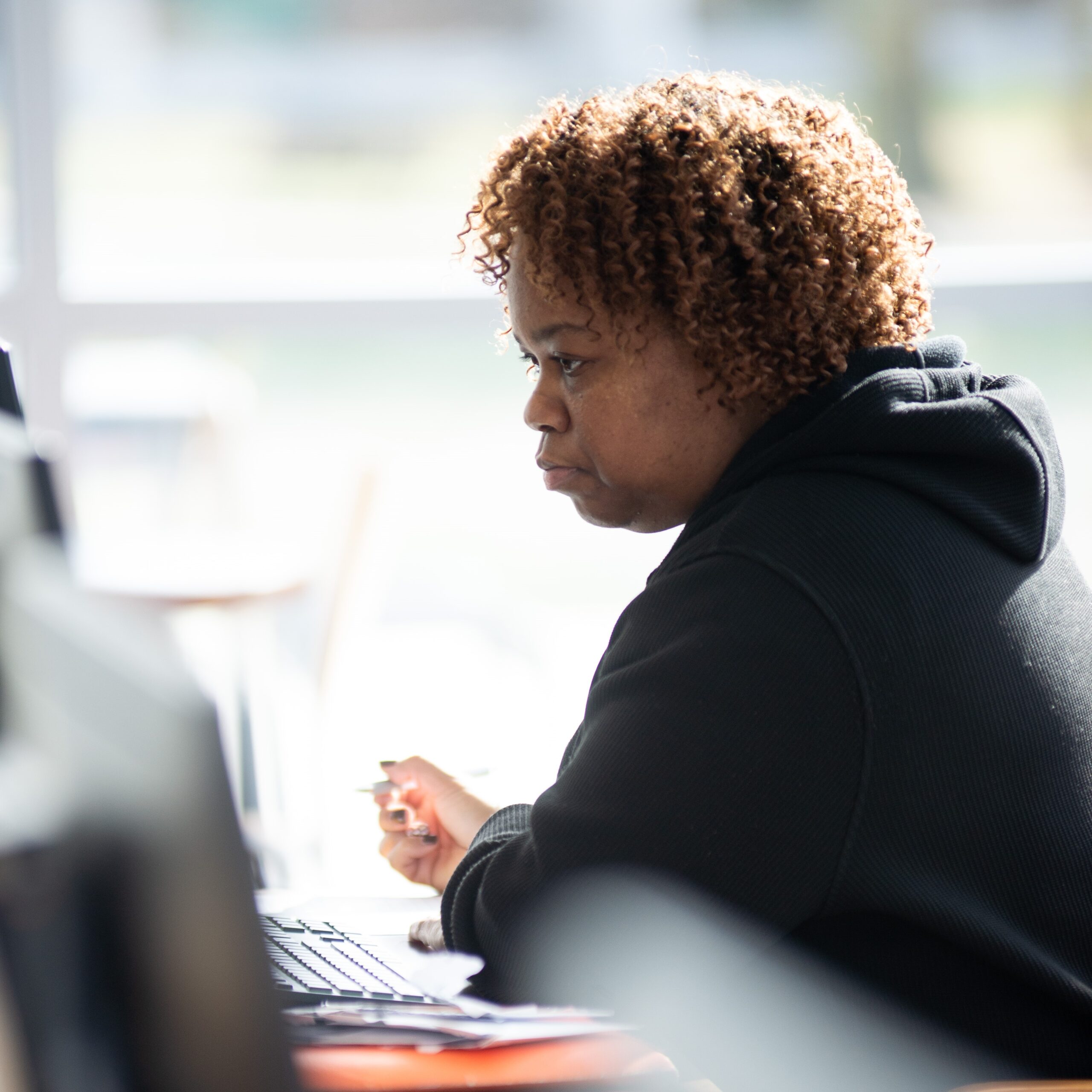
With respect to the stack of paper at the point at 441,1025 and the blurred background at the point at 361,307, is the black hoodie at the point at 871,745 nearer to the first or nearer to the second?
the stack of paper at the point at 441,1025

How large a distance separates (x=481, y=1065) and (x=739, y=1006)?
8.0 inches

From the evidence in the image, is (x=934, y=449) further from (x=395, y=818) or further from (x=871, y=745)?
(x=395, y=818)

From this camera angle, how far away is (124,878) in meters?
0.38

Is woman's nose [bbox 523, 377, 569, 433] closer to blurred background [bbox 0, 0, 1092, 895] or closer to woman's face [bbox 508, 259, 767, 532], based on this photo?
woman's face [bbox 508, 259, 767, 532]

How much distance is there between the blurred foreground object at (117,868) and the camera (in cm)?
38

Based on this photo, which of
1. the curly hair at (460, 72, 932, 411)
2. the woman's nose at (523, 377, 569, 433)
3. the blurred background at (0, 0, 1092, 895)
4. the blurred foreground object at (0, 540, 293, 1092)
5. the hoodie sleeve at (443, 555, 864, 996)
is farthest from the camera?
the blurred background at (0, 0, 1092, 895)

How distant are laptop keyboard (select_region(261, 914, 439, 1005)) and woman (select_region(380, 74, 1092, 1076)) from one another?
68 mm

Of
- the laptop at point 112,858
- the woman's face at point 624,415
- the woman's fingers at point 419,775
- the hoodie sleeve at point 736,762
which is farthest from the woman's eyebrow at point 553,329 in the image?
the laptop at point 112,858

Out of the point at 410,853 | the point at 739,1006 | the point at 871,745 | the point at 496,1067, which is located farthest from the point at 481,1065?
the point at 410,853

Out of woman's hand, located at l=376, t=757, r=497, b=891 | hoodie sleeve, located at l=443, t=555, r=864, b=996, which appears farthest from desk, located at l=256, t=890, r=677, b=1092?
woman's hand, located at l=376, t=757, r=497, b=891

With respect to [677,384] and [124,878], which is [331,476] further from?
[124,878]

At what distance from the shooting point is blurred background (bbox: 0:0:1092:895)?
9.97ft

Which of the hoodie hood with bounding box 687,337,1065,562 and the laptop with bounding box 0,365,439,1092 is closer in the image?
the laptop with bounding box 0,365,439,1092

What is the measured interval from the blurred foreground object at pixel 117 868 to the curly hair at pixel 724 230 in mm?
749
